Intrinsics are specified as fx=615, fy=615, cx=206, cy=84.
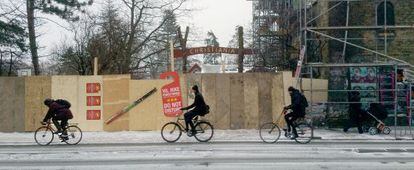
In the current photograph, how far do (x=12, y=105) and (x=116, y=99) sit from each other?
3.95 meters

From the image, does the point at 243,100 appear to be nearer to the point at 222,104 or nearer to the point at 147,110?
the point at 222,104

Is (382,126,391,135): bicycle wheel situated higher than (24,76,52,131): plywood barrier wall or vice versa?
(24,76,52,131): plywood barrier wall

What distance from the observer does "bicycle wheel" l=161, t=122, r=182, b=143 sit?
63.2ft

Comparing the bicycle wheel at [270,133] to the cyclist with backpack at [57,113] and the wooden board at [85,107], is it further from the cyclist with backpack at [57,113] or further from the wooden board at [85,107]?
the wooden board at [85,107]

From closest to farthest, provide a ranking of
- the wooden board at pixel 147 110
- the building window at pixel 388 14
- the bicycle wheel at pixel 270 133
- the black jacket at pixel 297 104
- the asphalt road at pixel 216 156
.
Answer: the asphalt road at pixel 216 156 < the black jacket at pixel 297 104 < the bicycle wheel at pixel 270 133 < the wooden board at pixel 147 110 < the building window at pixel 388 14

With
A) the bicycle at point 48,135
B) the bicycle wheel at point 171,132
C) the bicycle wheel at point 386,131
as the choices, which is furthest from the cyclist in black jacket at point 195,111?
the bicycle wheel at point 386,131

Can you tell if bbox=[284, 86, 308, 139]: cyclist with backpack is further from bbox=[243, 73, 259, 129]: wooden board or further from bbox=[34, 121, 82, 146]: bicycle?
bbox=[34, 121, 82, 146]: bicycle

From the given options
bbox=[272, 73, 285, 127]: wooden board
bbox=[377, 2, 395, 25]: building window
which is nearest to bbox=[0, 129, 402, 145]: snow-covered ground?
bbox=[272, 73, 285, 127]: wooden board

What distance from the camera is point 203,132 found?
19344 mm

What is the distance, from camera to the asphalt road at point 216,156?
1312 centimetres

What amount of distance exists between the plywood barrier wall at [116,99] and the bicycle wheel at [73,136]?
2.95 meters

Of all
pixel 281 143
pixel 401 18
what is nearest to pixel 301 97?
pixel 281 143

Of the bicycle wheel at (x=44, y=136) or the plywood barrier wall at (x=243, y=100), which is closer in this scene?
the bicycle wheel at (x=44, y=136)

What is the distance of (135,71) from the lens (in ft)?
140
